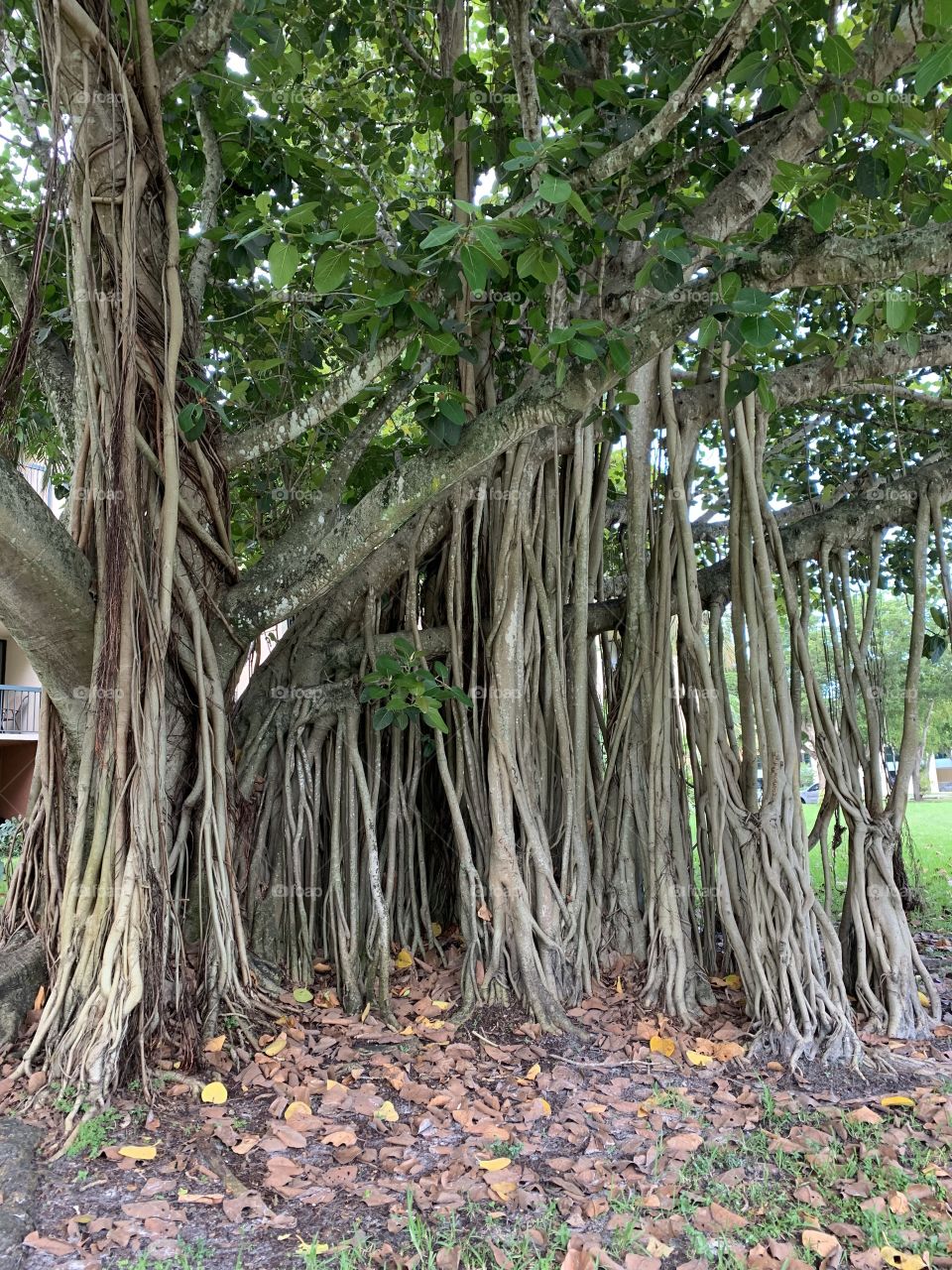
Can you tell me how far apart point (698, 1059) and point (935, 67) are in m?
2.72

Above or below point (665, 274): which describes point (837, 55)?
above

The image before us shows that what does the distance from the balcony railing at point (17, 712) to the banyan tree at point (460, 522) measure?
21.6 ft

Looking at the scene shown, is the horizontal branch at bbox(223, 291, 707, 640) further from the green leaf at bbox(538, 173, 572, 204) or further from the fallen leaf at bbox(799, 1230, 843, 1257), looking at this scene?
the fallen leaf at bbox(799, 1230, 843, 1257)

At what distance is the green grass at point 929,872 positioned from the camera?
475 centimetres

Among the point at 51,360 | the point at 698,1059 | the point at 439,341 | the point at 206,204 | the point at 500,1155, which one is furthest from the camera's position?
the point at 206,204

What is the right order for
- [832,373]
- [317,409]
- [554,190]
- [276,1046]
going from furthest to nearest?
[832,373] < [317,409] < [276,1046] < [554,190]

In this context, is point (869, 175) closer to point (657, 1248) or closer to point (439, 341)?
point (439, 341)

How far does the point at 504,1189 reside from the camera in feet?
6.57

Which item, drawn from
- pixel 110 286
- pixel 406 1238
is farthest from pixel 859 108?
pixel 406 1238

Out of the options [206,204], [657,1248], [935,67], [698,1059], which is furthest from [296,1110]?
[206,204]

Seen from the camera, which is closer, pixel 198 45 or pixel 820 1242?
pixel 820 1242

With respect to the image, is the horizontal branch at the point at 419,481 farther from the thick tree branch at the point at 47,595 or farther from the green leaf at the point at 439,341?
the thick tree branch at the point at 47,595

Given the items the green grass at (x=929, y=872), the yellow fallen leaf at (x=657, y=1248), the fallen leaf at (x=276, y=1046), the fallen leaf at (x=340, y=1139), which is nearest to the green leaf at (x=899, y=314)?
the yellow fallen leaf at (x=657, y=1248)

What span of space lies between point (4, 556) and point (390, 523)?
3.51 ft
